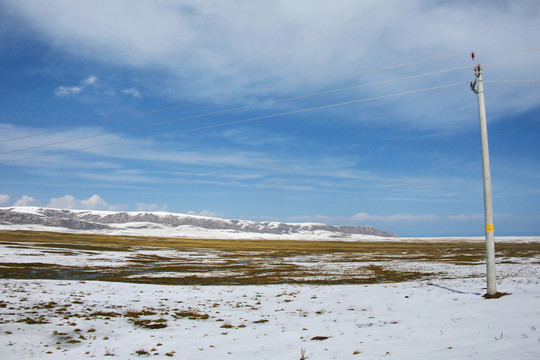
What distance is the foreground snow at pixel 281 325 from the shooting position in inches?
483

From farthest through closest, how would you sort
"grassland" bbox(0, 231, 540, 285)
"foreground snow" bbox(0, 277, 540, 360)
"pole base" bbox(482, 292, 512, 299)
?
"grassland" bbox(0, 231, 540, 285) → "pole base" bbox(482, 292, 512, 299) → "foreground snow" bbox(0, 277, 540, 360)

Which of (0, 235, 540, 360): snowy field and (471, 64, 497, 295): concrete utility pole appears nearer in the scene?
(0, 235, 540, 360): snowy field

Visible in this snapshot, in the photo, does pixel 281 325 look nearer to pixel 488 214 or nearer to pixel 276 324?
pixel 276 324

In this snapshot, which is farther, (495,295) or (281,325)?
(495,295)

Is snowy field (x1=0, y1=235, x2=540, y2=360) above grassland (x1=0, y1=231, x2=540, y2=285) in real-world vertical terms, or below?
above

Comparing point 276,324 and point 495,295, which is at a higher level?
point 495,295

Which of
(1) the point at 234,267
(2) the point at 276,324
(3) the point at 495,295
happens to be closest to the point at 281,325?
(2) the point at 276,324

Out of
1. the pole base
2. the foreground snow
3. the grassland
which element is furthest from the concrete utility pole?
the grassland

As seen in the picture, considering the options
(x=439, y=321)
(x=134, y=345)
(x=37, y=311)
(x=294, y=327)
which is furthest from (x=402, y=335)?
(x=37, y=311)

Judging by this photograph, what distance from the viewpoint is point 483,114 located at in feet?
65.7

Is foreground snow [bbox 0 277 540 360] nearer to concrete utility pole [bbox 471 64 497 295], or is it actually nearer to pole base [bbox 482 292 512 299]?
pole base [bbox 482 292 512 299]

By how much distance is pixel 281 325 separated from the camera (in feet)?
55.6

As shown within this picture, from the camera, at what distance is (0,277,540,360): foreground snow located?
1226 cm

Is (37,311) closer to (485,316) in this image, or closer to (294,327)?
(294,327)
